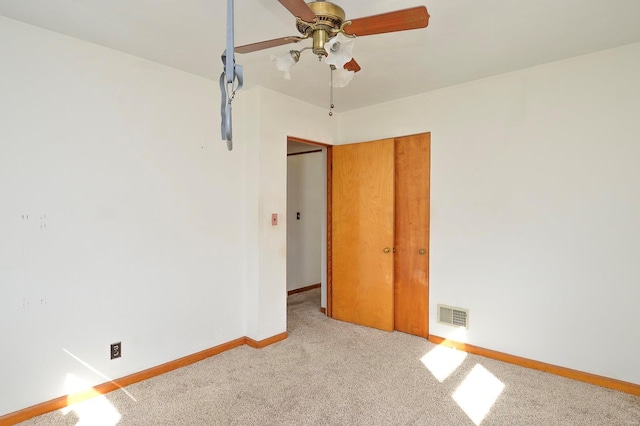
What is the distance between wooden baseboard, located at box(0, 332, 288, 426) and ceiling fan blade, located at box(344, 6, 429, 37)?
2681 millimetres

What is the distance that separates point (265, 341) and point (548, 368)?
2.34 m

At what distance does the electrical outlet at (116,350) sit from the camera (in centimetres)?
243

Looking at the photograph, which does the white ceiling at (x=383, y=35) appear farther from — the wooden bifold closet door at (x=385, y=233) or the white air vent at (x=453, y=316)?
the white air vent at (x=453, y=316)

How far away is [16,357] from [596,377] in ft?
12.6

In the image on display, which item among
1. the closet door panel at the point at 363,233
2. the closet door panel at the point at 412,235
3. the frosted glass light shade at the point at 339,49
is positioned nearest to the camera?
the frosted glass light shade at the point at 339,49

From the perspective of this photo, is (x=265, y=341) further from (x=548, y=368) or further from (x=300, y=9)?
(x=300, y=9)

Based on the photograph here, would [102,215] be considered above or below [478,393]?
above

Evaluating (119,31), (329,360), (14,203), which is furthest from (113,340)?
(119,31)

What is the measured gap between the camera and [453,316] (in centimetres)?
316

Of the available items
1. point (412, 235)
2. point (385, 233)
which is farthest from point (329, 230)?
point (412, 235)

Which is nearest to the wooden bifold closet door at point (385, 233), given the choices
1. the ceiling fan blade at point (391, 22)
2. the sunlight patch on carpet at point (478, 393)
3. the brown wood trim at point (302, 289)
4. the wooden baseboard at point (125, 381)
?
the sunlight patch on carpet at point (478, 393)

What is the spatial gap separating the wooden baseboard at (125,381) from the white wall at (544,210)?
1798 mm

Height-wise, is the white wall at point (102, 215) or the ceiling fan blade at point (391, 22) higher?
the ceiling fan blade at point (391, 22)

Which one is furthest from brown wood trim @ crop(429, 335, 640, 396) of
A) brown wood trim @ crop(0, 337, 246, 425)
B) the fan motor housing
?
the fan motor housing
